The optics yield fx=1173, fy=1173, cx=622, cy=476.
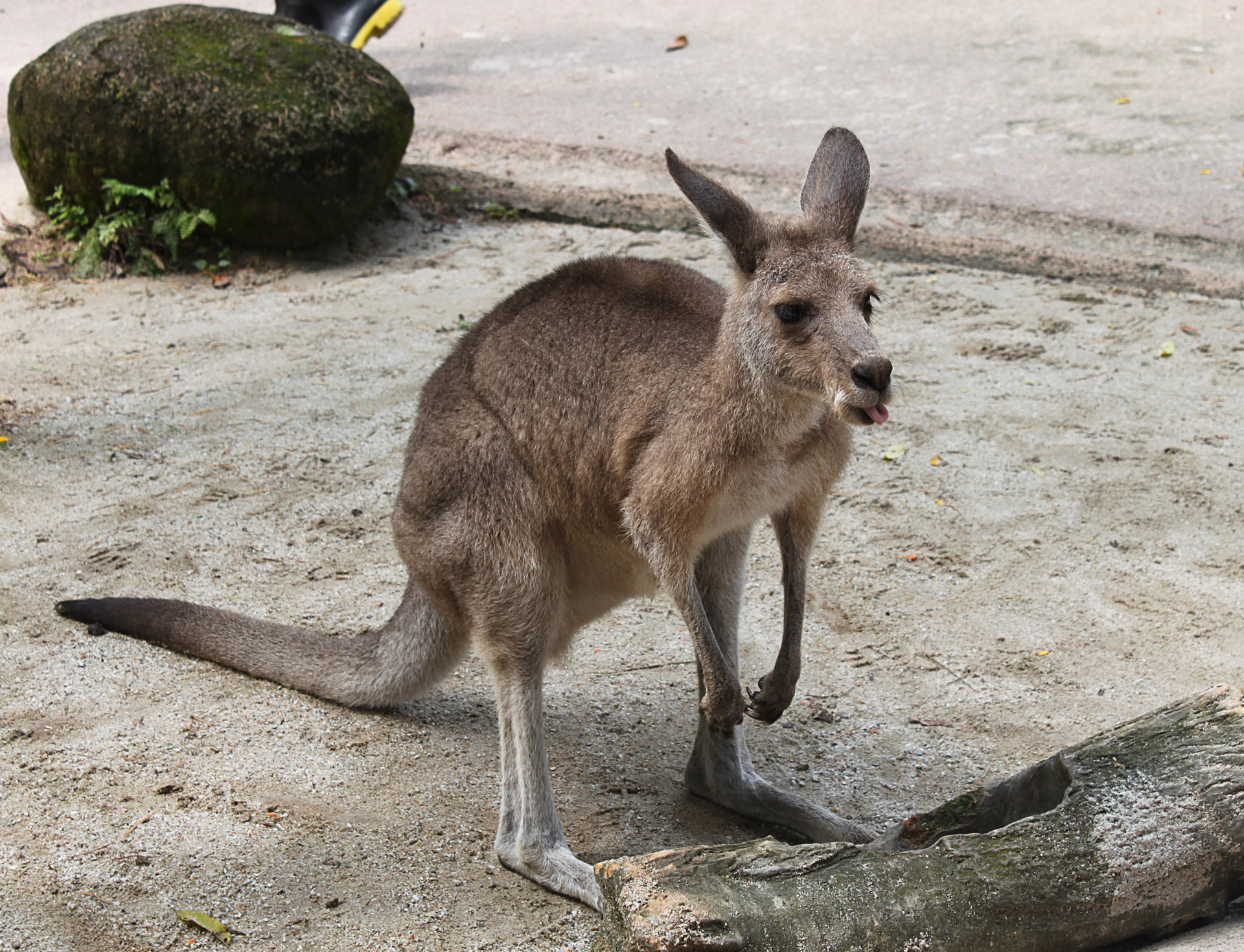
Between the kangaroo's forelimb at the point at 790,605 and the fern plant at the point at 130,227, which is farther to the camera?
the fern plant at the point at 130,227

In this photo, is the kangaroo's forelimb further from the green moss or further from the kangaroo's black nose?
the kangaroo's black nose

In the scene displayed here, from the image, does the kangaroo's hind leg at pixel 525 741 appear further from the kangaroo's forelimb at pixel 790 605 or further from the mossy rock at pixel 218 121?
the mossy rock at pixel 218 121

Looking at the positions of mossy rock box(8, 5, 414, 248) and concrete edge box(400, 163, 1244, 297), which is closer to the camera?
concrete edge box(400, 163, 1244, 297)

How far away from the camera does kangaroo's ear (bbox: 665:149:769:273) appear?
2871mm

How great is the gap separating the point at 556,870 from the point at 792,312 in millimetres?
1581

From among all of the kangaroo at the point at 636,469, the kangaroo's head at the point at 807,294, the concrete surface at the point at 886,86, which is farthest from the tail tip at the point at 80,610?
the concrete surface at the point at 886,86

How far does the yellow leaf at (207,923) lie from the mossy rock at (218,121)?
201 inches

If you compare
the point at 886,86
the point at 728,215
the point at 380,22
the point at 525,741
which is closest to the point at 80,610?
the point at 525,741

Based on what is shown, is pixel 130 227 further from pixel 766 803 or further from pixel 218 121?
pixel 766 803

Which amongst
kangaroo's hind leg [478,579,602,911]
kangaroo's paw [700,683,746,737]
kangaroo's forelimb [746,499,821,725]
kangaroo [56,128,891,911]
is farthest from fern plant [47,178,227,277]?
kangaroo's paw [700,683,746,737]

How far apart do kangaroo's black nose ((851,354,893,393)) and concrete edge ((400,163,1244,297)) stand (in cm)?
374

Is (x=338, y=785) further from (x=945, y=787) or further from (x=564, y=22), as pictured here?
(x=564, y=22)

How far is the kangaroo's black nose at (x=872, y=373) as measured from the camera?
8.52 feet

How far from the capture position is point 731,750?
3469 mm
